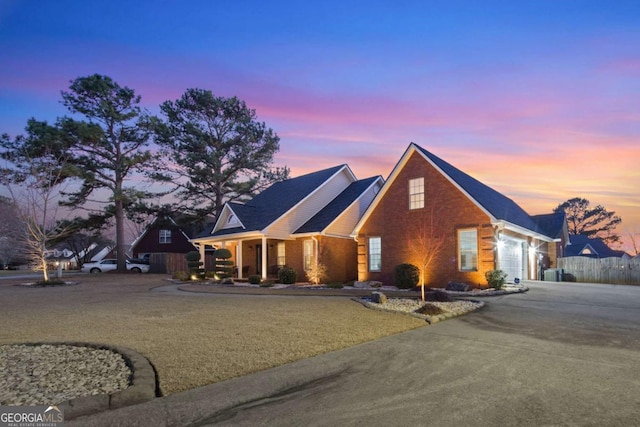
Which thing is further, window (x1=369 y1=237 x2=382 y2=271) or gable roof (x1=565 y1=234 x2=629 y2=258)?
gable roof (x1=565 y1=234 x2=629 y2=258)

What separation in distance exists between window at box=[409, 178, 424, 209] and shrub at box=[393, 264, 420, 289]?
10.3 ft

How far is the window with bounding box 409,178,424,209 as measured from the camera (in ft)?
61.6

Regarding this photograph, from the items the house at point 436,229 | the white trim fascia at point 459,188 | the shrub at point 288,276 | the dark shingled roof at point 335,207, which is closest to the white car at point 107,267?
the shrub at point 288,276

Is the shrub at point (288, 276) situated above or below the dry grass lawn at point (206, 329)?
below

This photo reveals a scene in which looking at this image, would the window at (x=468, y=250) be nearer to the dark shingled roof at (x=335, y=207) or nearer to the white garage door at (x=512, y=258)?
the white garage door at (x=512, y=258)

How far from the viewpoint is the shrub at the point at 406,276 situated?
57.0 feet

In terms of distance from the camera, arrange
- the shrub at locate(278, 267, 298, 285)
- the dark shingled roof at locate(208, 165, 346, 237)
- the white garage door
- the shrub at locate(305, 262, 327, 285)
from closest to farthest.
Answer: the white garage door → the shrub at locate(305, 262, 327, 285) → the shrub at locate(278, 267, 298, 285) → the dark shingled roof at locate(208, 165, 346, 237)

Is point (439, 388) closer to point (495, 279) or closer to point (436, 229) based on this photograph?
point (495, 279)

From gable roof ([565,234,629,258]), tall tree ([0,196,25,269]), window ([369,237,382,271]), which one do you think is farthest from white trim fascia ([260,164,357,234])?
gable roof ([565,234,629,258])

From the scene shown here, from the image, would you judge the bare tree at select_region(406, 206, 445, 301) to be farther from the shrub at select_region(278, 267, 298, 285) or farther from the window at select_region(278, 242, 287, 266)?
the window at select_region(278, 242, 287, 266)

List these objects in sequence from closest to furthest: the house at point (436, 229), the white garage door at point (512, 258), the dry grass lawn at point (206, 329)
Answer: the dry grass lawn at point (206, 329), the house at point (436, 229), the white garage door at point (512, 258)

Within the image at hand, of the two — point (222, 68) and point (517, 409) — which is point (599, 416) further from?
point (222, 68)

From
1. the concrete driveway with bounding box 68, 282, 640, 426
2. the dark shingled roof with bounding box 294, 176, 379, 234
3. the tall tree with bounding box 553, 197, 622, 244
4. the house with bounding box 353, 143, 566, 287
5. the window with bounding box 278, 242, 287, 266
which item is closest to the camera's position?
the concrete driveway with bounding box 68, 282, 640, 426

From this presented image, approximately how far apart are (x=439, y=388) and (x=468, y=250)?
13460 millimetres
